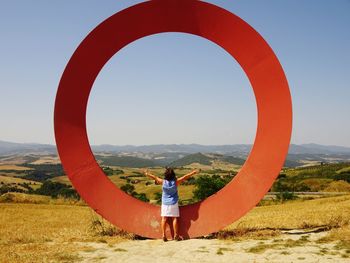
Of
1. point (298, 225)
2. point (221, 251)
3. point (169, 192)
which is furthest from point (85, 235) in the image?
point (298, 225)

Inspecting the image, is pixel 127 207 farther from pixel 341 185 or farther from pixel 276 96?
pixel 341 185

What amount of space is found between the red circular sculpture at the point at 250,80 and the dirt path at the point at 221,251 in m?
0.77

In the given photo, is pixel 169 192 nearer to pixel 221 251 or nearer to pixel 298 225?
pixel 221 251

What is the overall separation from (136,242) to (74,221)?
617 centimetres

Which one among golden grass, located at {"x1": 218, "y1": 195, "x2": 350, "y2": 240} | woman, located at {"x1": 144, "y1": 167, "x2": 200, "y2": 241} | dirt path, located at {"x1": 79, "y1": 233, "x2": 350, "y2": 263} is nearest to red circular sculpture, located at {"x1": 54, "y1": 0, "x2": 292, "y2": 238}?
woman, located at {"x1": 144, "y1": 167, "x2": 200, "y2": 241}

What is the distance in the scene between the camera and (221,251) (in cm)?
826

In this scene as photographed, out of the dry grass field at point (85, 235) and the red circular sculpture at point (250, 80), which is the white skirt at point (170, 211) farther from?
the dry grass field at point (85, 235)

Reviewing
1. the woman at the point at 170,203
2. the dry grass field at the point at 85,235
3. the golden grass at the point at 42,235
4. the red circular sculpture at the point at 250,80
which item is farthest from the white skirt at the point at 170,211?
the golden grass at the point at 42,235

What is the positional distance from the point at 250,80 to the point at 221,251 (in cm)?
431

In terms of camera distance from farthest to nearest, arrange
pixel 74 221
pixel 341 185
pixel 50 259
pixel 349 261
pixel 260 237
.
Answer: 1. pixel 341 185
2. pixel 74 221
3. pixel 260 237
4. pixel 50 259
5. pixel 349 261

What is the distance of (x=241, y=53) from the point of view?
9984mm

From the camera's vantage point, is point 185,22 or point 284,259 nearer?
point 284,259

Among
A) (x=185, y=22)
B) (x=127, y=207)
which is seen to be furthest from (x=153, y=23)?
(x=127, y=207)

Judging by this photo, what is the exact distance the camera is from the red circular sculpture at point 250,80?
980cm
